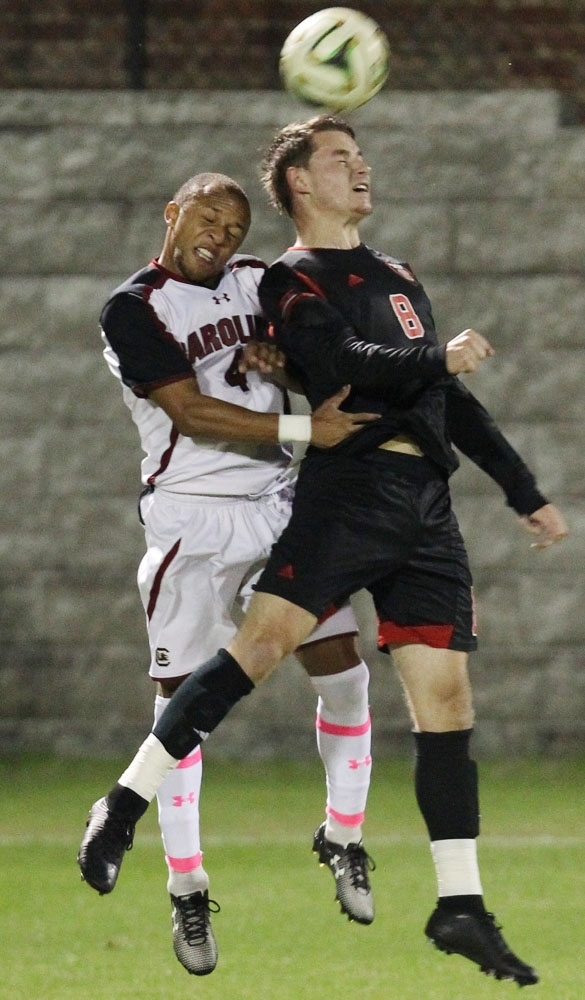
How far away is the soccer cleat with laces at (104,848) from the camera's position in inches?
171

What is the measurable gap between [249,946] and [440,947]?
101 cm

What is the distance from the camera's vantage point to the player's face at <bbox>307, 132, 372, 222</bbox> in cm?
459

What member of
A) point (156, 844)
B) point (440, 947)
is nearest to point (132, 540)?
point (156, 844)

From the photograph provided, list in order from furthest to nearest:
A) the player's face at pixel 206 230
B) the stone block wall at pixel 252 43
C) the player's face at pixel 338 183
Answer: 1. the stone block wall at pixel 252 43
2. the player's face at pixel 206 230
3. the player's face at pixel 338 183

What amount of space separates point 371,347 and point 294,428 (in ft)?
1.13

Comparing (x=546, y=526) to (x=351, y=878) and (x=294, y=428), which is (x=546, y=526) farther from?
(x=351, y=878)

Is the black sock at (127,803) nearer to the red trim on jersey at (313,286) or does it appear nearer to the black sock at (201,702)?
the black sock at (201,702)

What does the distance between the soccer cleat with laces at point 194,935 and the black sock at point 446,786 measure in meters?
0.69

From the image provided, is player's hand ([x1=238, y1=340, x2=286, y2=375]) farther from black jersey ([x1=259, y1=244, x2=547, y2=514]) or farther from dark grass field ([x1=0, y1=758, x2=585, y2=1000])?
dark grass field ([x1=0, y1=758, x2=585, y2=1000])

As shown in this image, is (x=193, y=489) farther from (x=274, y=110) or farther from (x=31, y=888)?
(x=274, y=110)

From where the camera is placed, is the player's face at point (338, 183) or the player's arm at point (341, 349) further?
the player's face at point (338, 183)

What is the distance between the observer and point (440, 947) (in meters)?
4.25

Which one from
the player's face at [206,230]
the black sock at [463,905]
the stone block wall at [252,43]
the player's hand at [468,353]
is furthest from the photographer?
the stone block wall at [252,43]

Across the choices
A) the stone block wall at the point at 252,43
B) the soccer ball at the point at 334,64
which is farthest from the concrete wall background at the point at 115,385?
the soccer ball at the point at 334,64
